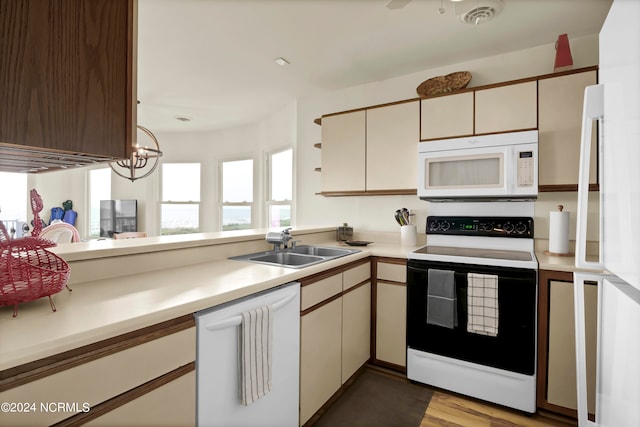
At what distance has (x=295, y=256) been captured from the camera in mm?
2326

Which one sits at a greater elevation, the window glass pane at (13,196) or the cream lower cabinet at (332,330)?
the window glass pane at (13,196)

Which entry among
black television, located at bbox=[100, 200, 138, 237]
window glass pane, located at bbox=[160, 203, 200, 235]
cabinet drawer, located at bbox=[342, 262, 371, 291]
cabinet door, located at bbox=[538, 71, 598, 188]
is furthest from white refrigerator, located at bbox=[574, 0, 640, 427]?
black television, located at bbox=[100, 200, 138, 237]

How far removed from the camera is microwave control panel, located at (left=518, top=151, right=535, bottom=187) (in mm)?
2146

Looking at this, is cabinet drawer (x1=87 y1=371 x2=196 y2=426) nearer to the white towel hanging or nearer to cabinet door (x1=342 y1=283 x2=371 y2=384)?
the white towel hanging

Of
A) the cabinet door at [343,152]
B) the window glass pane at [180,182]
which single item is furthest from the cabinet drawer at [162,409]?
the window glass pane at [180,182]

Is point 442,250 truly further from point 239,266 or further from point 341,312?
point 239,266

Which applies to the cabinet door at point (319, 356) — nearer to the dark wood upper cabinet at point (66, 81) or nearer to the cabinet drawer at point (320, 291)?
the cabinet drawer at point (320, 291)

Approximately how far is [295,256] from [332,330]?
0.60 m

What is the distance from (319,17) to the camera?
87.9 inches

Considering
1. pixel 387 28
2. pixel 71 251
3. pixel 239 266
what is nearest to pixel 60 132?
pixel 71 251

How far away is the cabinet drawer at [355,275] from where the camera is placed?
2105mm

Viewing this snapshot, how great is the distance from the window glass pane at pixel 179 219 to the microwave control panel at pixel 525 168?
5279 millimetres

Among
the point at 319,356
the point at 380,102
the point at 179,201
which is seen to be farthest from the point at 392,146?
the point at 179,201

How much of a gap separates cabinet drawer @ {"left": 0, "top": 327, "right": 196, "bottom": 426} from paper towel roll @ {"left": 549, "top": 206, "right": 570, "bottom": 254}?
2.35m
